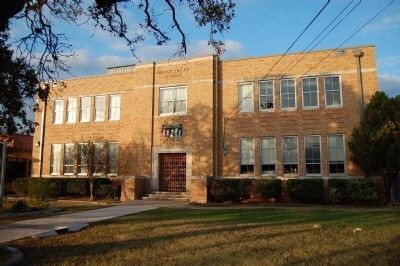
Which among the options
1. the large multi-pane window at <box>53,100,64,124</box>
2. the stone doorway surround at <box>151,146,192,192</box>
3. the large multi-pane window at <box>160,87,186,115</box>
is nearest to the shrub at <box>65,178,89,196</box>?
the stone doorway surround at <box>151,146,192,192</box>

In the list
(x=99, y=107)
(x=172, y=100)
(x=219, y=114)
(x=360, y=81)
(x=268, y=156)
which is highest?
(x=360, y=81)

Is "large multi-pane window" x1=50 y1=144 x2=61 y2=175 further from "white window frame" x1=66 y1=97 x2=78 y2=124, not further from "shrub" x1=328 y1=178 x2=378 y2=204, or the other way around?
"shrub" x1=328 y1=178 x2=378 y2=204

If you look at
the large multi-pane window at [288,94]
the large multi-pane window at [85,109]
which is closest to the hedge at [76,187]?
the large multi-pane window at [85,109]

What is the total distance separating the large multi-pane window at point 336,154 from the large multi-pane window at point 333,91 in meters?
1.81

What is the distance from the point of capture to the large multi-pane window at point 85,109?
30969 mm

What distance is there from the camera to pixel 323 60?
2455 centimetres

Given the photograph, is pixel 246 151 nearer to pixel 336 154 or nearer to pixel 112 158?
pixel 336 154

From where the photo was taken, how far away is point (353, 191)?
70.9ft

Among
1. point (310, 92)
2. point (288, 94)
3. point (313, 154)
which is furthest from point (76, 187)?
point (310, 92)

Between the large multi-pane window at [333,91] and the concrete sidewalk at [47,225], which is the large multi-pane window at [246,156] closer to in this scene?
the large multi-pane window at [333,91]

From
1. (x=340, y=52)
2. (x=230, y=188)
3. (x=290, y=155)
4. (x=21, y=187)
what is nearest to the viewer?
(x=230, y=188)

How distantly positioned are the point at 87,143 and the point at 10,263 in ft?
68.6

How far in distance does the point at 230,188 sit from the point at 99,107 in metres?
11.8

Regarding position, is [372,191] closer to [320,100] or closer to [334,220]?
[320,100]
